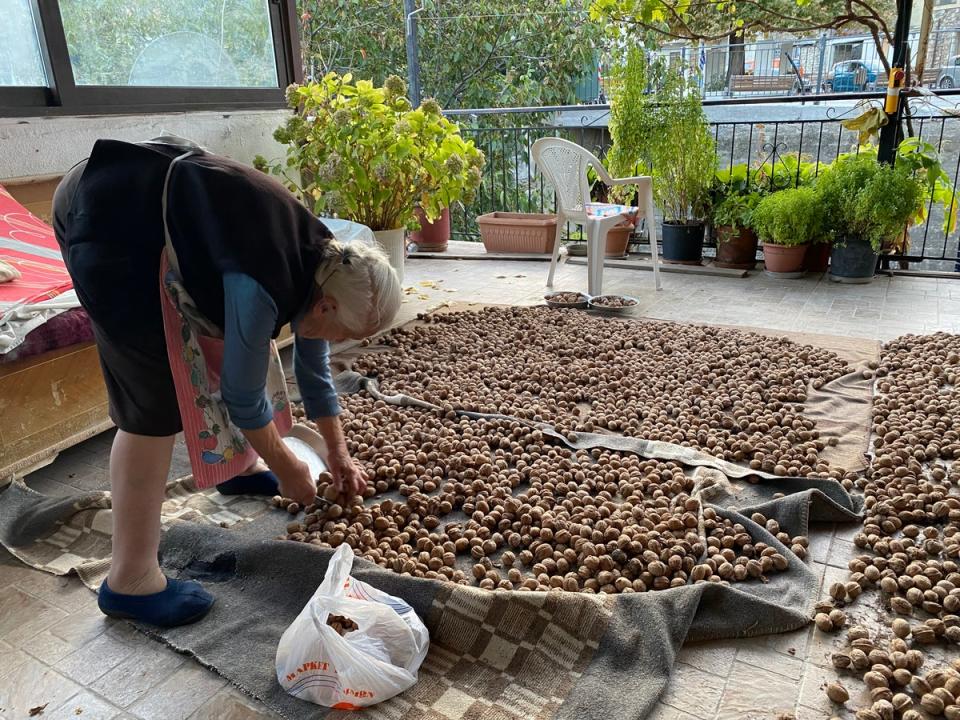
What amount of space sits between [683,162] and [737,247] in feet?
2.42

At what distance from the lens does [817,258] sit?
16.5 ft

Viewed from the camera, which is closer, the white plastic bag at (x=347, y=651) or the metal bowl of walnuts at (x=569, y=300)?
the white plastic bag at (x=347, y=651)

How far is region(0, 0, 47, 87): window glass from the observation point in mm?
3053

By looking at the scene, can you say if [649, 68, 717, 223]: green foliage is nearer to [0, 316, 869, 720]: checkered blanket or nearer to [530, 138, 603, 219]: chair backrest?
[530, 138, 603, 219]: chair backrest

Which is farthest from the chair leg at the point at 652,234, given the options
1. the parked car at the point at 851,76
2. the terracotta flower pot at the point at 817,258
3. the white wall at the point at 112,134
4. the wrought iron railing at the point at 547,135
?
the parked car at the point at 851,76

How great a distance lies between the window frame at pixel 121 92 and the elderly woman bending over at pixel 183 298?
210cm

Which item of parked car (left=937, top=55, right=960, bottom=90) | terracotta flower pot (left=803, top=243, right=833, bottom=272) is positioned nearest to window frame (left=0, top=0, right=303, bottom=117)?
terracotta flower pot (left=803, top=243, right=833, bottom=272)

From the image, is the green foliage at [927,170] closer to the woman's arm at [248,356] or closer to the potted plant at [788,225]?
the potted plant at [788,225]

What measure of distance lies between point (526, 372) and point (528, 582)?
156cm

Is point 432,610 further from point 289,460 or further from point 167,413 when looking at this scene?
point 167,413

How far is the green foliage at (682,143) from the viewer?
16.9ft

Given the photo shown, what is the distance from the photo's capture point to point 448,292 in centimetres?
483

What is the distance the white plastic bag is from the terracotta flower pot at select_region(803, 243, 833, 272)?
4.46 m

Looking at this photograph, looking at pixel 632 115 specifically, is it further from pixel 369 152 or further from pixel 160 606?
pixel 160 606
